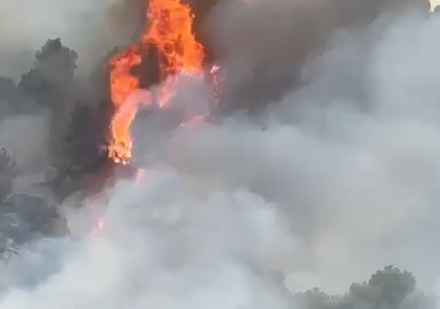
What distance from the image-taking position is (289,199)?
8.20 m

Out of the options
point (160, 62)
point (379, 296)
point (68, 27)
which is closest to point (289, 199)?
point (379, 296)

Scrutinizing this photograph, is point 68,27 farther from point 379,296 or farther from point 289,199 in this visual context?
point 379,296

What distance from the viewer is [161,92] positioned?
8.66 meters

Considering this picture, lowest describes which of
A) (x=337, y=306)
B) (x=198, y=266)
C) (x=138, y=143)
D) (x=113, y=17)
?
(x=337, y=306)

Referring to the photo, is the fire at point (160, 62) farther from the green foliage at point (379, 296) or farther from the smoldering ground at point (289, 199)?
the green foliage at point (379, 296)

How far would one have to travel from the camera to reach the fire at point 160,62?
868 cm

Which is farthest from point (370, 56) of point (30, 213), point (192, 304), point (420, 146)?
point (30, 213)

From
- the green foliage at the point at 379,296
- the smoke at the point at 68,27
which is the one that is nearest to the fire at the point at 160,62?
the smoke at the point at 68,27

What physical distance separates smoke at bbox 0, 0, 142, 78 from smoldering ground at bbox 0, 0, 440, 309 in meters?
0.90

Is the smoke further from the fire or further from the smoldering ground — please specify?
the smoldering ground

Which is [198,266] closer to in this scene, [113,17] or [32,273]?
[32,273]

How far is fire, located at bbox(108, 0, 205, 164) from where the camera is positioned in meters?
8.68

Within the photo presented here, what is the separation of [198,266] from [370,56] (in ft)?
8.32

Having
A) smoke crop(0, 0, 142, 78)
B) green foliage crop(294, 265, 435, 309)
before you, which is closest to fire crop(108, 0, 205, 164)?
smoke crop(0, 0, 142, 78)
